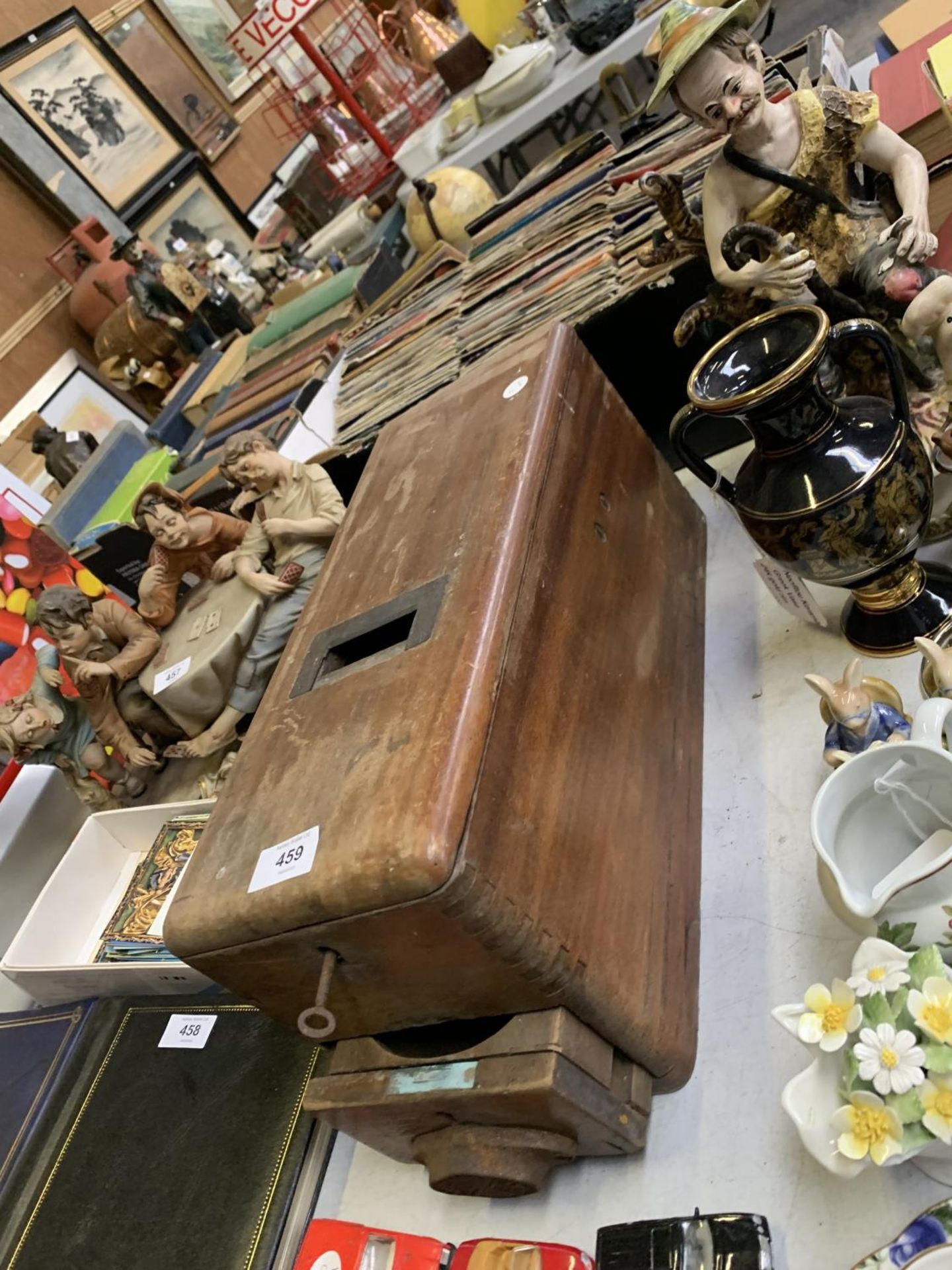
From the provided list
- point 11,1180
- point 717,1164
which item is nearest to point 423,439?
point 717,1164

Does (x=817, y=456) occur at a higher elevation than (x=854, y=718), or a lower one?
higher

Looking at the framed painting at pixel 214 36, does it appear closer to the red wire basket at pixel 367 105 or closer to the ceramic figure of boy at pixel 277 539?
the red wire basket at pixel 367 105

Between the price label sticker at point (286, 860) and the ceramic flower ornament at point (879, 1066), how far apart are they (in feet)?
1.72

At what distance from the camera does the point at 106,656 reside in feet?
7.37

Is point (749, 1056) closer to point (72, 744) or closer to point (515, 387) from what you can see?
point (515, 387)

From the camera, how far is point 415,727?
956 mm

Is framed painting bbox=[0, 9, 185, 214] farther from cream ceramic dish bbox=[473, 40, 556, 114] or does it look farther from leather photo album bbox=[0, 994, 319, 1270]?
leather photo album bbox=[0, 994, 319, 1270]

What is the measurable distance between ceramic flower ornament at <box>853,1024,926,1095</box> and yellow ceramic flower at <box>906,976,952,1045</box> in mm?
19

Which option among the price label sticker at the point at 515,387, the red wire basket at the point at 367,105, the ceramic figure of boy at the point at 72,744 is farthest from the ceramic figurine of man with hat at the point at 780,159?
the red wire basket at the point at 367,105

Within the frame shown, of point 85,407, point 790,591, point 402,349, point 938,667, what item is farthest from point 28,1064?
point 85,407

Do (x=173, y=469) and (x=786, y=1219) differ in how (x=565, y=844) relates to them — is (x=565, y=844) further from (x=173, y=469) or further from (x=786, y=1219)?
(x=173, y=469)

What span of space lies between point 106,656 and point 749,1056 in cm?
186

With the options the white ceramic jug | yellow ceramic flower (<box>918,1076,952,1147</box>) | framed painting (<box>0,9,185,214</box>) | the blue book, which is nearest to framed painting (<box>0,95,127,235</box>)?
framed painting (<box>0,9,185,214</box>)

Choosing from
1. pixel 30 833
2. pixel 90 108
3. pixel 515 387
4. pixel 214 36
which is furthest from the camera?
pixel 214 36
